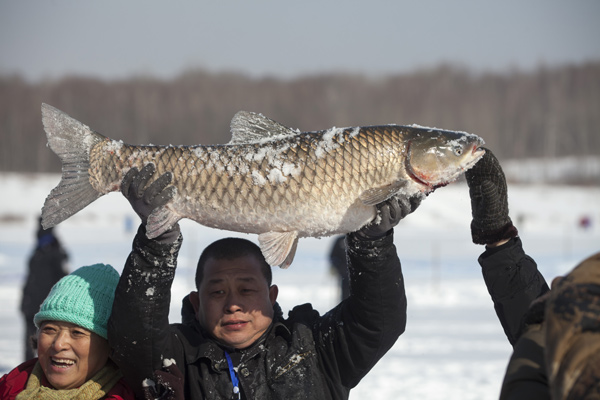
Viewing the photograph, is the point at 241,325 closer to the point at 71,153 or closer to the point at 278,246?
the point at 278,246

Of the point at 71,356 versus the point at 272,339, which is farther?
the point at 272,339

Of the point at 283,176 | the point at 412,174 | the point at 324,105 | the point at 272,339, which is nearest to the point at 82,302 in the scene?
the point at 272,339

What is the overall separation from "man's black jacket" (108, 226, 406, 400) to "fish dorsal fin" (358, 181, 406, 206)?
20cm

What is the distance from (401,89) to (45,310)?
220 ft

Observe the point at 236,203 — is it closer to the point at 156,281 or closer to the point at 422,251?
the point at 156,281

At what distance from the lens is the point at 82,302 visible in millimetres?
2445

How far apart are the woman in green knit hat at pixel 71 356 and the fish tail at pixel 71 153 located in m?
0.33

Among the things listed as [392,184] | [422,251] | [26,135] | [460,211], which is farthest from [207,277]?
[26,135]

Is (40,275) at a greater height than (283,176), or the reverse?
(283,176)

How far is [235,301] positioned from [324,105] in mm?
57328

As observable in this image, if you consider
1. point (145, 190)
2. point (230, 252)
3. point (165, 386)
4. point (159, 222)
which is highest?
point (145, 190)

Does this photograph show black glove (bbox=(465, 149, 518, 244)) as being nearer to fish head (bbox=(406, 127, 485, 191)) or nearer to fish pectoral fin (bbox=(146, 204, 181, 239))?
fish head (bbox=(406, 127, 485, 191))

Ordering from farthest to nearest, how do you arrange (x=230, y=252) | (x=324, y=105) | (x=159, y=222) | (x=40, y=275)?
(x=324, y=105), (x=40, y=275), (x=230, y=252), (x=159, y=222)

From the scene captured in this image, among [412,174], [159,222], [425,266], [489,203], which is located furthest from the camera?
[425,266]
